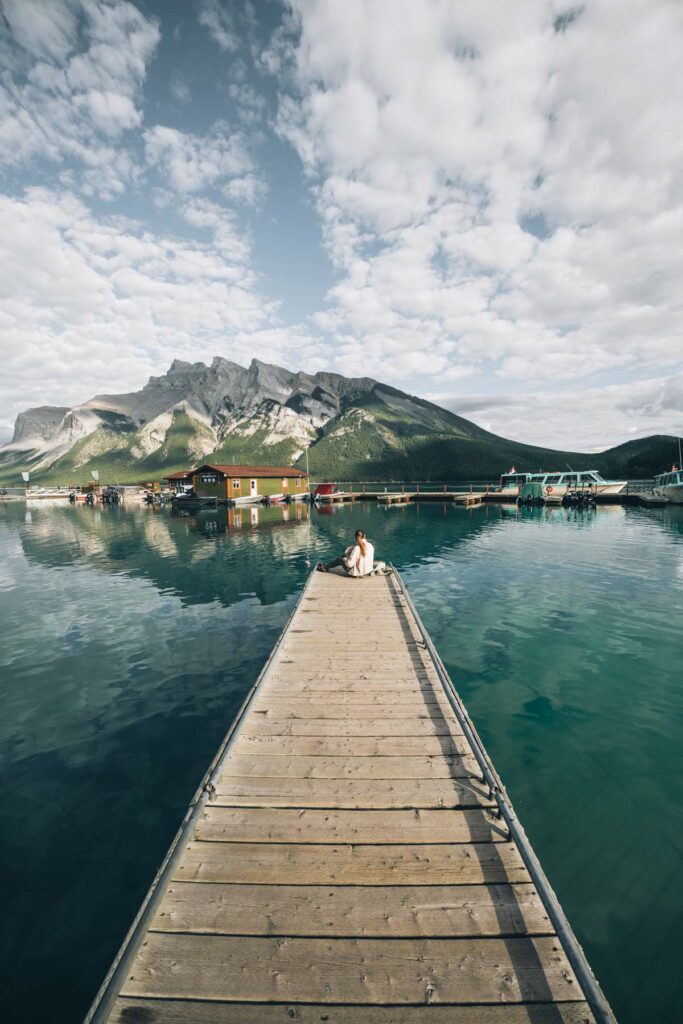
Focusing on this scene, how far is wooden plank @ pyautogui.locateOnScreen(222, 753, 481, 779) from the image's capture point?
20.2 ft

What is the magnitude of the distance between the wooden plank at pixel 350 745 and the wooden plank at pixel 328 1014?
3.25m

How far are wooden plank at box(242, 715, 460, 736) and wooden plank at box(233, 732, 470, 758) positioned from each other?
0.37 ft

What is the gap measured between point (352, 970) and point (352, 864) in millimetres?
1110

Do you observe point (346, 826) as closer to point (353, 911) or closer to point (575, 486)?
point (353, 911)

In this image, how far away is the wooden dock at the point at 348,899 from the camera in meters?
3.39

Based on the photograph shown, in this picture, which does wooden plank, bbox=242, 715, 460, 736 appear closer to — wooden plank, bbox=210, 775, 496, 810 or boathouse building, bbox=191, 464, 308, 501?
wooden plank, bbox=210, 775, 496, 810

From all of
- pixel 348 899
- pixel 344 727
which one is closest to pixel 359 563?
pixel 344 727

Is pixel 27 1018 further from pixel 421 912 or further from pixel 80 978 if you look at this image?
pixel 421 912

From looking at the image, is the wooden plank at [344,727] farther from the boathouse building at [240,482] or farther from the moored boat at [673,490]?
the moored boat at [673,490]

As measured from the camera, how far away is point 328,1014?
3.32 meters

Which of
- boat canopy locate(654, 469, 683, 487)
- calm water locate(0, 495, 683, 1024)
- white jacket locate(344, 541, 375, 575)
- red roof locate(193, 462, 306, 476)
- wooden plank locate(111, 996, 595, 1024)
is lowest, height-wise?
calm water locate(0, 495, 683, 1024)

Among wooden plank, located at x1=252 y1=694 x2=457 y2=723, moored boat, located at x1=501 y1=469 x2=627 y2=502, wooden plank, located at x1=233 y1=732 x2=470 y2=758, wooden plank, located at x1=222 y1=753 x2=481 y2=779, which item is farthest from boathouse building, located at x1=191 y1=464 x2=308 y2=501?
wooden plank, located at x1=222 y1=753 x2=481 y2=779

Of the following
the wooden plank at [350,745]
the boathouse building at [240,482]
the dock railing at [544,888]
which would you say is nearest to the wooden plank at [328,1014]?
the dock railing at [544,888]

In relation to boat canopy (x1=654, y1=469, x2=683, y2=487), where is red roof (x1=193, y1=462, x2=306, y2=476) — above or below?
above
